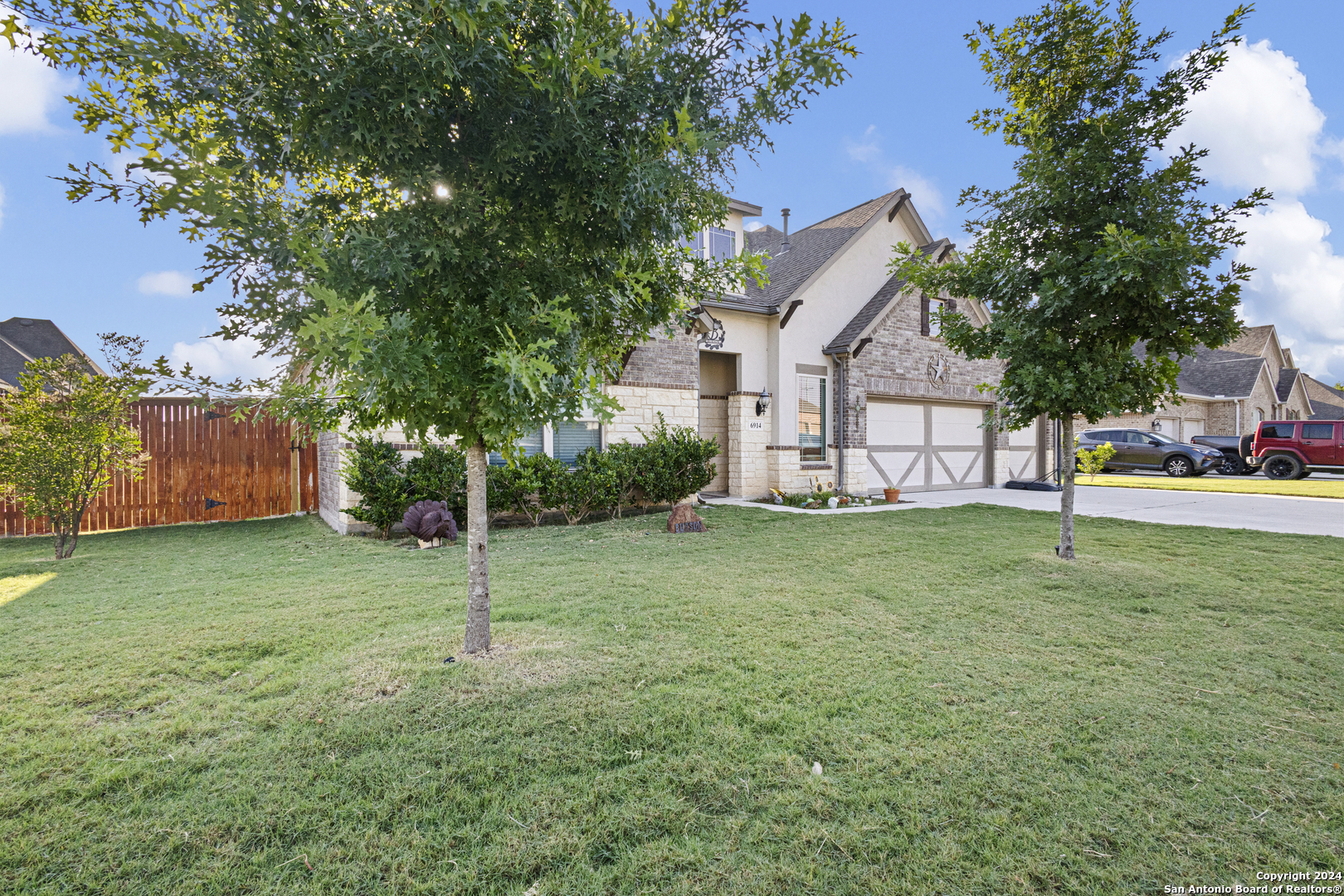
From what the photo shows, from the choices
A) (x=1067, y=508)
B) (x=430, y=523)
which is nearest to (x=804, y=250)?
(x=1067, y=508)

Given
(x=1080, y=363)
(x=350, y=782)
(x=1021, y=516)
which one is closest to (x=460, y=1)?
(x=350, y=782)

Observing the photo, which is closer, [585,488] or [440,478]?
[440,478]

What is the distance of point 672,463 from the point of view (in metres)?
10.4

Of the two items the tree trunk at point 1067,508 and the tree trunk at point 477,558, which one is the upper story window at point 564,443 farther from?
the tree trunk at point 1067,508

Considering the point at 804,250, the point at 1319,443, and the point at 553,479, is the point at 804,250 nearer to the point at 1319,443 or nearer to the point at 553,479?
the point at 553,479

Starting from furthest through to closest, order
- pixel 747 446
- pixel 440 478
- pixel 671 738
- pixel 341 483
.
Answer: pixel 747 446, pixel 341 483, pixel 440 478, pixel 671 738

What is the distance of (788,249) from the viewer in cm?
1584

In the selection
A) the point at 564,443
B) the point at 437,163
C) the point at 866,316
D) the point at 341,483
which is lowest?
the point at 341,483

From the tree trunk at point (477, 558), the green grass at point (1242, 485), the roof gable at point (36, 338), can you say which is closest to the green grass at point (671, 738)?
the tree trunk at point (477, 558)

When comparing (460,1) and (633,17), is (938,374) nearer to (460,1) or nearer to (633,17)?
(633,17)

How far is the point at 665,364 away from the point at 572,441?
235 centimetres

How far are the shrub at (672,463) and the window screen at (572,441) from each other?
89 cm

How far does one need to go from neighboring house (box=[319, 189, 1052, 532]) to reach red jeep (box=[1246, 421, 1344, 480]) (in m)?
11.5

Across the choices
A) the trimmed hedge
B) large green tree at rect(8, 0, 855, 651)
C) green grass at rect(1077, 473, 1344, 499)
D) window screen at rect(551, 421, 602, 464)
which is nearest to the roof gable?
the trimmed hedge
